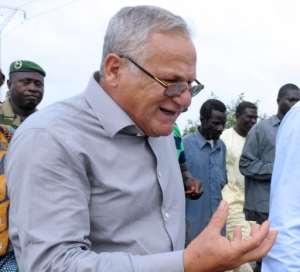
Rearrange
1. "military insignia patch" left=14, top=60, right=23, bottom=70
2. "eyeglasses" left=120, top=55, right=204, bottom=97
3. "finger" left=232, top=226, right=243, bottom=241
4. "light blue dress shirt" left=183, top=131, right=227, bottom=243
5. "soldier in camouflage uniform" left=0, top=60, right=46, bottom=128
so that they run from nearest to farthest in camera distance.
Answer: "finger" left=232, top=226, right=243, bottom=241 < "eyeglasses" left=120, top=55, right=204, bottom=97 < "soldier in camouflage uniform" left=0, top=60, right=46, bottom=128 < "military insignia patch" left=14, top=60, right=23, bottom=70 < "light blue dress shirt" left=183, top=131, right=227, bottom=243

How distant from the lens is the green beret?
4.77 metres

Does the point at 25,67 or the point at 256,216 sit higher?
the point at 25,67

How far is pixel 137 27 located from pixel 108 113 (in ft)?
0.97

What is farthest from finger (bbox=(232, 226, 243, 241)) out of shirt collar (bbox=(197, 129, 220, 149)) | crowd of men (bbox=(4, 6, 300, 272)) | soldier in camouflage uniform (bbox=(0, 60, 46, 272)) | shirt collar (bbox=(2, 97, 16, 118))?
shirt collar (bbox=(197, 129, 220, 149))

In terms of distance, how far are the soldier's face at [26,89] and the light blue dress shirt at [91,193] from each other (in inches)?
106

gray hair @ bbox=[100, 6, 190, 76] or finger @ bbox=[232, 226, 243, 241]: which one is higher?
gray hair @ bbox=[100, 6, 190, 76]

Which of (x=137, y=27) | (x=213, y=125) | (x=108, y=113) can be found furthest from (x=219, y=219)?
(x=213, y=125)

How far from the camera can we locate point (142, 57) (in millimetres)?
1934

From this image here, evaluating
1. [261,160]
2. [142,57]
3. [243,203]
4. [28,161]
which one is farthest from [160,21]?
[243,203]

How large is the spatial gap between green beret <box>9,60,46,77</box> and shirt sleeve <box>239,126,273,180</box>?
87.3 inches

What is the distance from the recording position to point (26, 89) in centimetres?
472

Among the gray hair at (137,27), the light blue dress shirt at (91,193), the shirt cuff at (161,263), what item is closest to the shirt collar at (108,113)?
the light blue dress shirt at (91,193)

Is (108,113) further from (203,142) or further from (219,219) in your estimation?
(203,142)

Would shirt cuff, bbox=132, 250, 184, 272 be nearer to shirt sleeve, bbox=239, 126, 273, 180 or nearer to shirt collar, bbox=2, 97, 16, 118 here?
shirt collar, bbox=2, 97, 16, 118
